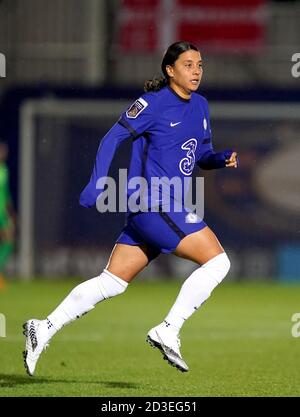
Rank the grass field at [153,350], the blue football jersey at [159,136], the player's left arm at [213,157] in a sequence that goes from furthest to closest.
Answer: the grass field at [153,350]
the player's left arm at [213,157]
the blue football jersey at [159,136]

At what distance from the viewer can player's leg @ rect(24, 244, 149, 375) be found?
27.6 ft

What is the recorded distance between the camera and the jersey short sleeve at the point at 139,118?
830 centimetres

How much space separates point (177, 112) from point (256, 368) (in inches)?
97.9

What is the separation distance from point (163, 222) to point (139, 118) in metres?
0.69

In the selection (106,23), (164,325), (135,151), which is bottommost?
(164,325)

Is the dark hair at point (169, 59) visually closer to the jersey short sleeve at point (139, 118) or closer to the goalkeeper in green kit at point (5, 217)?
the jersey short sleeve at point (139, 118)

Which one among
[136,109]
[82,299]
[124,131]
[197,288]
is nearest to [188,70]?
[136,109]

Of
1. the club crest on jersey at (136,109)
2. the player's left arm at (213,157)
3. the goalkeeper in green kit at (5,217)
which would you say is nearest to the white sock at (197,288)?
the player's left arm at (213,157)

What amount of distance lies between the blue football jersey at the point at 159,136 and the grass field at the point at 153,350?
1.46m

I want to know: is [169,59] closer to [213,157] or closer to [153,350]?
[213,157]

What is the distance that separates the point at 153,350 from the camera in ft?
37.7

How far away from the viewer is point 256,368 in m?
9.94
